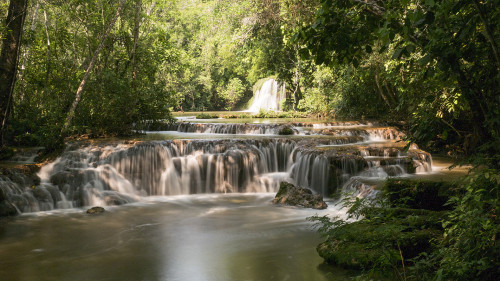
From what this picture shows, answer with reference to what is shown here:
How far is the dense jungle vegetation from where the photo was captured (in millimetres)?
3559

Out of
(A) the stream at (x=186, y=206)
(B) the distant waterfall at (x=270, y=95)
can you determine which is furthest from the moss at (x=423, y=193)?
(B) the distant waterfall at (x=270, y=95)

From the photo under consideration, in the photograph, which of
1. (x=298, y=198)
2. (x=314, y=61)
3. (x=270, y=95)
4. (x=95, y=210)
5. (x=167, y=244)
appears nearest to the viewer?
(x=314, y=61)

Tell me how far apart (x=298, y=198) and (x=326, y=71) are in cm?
1345

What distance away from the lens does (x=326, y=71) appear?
22.1 metres

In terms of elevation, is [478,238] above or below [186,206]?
above

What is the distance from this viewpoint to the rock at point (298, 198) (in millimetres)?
9914

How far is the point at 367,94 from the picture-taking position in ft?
69.7

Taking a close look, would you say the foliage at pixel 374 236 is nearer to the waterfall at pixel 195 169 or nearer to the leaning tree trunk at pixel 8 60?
the waterfall at pixel 195 169

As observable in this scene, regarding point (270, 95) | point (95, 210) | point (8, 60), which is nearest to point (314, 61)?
point (95, 210)

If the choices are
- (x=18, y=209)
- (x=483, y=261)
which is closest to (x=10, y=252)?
(x=18, y=209)

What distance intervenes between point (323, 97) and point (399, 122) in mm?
5775

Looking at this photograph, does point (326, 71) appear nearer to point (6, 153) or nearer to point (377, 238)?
point (6, 153)

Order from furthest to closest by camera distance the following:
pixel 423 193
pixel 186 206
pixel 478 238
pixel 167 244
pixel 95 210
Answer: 1. pixel 186 206
2. pixel 95 210
3. pixel 423 193
4. pixel 167 244
5. pixel 478 238

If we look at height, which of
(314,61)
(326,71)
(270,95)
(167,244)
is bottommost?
(167,244)
